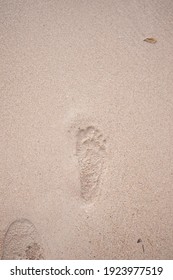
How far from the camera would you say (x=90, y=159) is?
1.36m

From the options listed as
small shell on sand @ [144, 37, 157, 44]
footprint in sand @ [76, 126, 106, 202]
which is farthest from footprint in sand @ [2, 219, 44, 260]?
small shell on sand @ [144, 37, 157, 44]

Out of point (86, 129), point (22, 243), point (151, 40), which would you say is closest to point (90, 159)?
point (86, 129)

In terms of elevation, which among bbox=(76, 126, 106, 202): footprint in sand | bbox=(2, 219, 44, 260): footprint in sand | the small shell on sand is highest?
the small shell on sand

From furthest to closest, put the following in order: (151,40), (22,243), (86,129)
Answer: (151,40), (86,129), (22,243)

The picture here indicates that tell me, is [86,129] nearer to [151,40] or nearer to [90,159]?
[90,159]

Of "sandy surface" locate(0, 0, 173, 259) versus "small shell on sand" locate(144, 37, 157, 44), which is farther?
"small shell on sand" locate(144, 37, 157, 44)

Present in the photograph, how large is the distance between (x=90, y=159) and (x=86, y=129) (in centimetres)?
15

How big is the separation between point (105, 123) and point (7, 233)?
26.5 inches

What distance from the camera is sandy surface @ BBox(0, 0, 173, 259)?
1.33m

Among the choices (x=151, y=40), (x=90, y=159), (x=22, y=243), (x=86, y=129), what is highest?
(x=151, y=40)

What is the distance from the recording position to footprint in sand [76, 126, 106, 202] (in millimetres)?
1340

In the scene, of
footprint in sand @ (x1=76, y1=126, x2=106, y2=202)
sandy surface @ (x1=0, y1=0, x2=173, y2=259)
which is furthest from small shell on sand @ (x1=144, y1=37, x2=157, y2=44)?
footprint in sand @ (x1=76, y1=126, x2=106, y2=202)

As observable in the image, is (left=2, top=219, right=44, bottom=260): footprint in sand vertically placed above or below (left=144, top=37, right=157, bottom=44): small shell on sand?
below

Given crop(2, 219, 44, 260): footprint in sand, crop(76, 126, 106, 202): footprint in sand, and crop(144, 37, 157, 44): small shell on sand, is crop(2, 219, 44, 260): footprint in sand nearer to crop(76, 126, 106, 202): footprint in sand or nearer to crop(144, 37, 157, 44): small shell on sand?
crop(76, 126, 106, 202): footprint in sand
